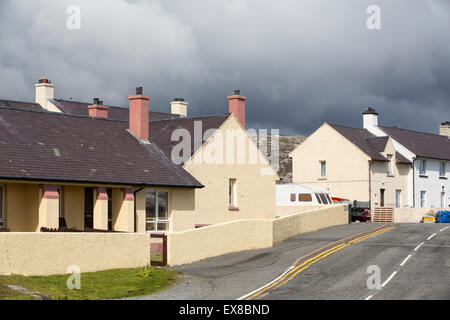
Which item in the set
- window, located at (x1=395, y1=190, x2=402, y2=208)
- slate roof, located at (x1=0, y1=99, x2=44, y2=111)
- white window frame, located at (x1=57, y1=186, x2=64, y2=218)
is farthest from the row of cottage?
window, located at (x1=395, y1=190, x2=402, y2=208)

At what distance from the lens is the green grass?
20.1m

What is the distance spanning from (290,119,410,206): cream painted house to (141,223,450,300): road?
2623cm

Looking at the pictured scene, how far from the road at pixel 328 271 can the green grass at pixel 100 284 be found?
801mm

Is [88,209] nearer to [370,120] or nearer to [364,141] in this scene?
[364,141]

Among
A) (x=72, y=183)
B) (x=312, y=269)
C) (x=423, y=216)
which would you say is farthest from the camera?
(x=423, y=216)

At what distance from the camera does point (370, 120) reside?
232 ft

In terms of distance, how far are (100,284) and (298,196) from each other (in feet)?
101

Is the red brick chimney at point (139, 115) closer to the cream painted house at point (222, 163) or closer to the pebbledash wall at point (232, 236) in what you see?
the cream painted house at point (222, 163)

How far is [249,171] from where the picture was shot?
4197 cm

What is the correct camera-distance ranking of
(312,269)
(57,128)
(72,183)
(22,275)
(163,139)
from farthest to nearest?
(163,139)
(57,128)
(72,183)
(312,269)
(22,275)

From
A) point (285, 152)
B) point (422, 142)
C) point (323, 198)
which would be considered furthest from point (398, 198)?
point (285, 152)

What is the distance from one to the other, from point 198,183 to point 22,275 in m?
14.6
